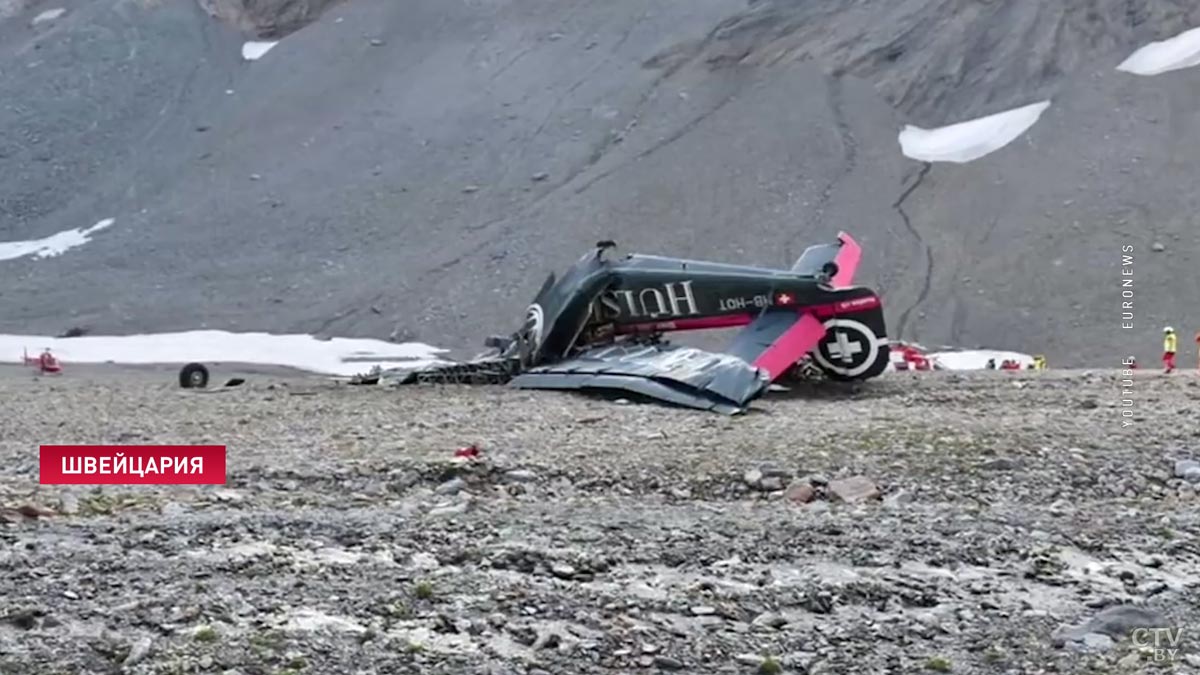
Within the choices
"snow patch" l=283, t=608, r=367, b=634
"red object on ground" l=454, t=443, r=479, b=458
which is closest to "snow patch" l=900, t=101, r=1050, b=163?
"red object on ground" l=454, t=443, r=479, b=458

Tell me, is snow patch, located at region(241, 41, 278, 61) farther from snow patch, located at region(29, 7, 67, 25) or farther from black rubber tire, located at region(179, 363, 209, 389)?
black rubber tire, located at region(179, 363, 209, 389)

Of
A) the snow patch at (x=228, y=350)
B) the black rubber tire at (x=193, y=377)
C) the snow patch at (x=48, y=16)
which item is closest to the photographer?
the black rubber tire at (x=193, y=377)

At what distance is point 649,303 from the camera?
19703 millimetres

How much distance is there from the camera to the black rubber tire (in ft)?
71.7

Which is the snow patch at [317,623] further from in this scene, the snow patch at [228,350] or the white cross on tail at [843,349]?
the snow patch at [228,350]

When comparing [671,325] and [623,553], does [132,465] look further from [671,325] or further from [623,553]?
[671,325]

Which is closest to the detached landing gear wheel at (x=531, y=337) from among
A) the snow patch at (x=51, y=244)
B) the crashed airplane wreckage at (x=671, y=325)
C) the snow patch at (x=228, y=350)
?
the crashed airplane wreckage at (x=671, y=325)

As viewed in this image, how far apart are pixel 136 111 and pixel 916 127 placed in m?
30.2

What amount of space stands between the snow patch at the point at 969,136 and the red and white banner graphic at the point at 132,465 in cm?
3957

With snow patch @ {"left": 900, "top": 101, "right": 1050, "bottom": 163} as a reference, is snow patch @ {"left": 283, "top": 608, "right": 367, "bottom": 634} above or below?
below

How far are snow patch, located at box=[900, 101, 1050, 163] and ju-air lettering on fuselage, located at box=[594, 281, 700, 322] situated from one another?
101ft

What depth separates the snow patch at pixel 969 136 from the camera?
48812 millimetres

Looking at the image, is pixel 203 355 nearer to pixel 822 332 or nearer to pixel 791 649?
pixel 822 332

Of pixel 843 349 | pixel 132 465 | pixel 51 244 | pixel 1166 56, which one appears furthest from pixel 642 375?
pixel 1166 56
